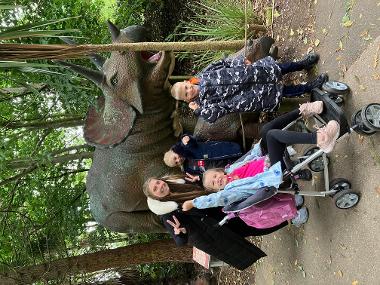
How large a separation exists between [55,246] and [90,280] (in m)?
1.19

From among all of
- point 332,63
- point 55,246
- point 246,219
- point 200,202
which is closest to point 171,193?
point 200,202

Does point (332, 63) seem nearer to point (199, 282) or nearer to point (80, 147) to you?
point (80, 147)

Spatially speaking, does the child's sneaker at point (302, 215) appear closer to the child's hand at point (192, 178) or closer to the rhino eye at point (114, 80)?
the child's hand at point (192, 178)

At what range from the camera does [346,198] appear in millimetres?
4328

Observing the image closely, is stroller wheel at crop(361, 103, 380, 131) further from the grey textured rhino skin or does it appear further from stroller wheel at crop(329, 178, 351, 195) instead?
the grey textured rhino skin

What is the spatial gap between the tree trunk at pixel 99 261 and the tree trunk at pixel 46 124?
206 centimetres

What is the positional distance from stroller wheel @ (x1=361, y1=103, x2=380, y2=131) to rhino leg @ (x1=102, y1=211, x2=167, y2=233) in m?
3.21

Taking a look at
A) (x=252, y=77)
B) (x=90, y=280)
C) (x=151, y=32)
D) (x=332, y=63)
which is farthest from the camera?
(x=151, y=32)

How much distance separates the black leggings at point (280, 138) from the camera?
3841 millimetres

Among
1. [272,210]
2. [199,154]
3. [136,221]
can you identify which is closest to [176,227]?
[199,154]

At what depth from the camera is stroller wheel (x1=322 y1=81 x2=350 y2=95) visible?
452 cm

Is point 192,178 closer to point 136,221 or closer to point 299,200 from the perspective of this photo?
point 299,200

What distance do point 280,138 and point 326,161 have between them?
1.96 ft

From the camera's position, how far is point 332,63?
5.27 m
